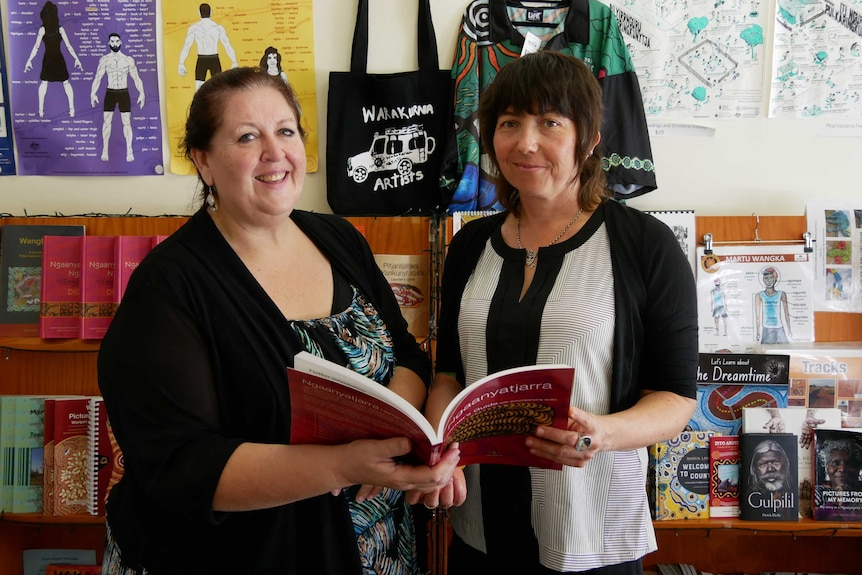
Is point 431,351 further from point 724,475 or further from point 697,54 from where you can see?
point 697,54

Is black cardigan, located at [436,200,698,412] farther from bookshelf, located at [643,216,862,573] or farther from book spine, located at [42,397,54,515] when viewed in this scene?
book spine, located at [42,397,54,515]

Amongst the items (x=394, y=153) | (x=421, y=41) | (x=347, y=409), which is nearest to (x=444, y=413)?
(x=347, y=409)

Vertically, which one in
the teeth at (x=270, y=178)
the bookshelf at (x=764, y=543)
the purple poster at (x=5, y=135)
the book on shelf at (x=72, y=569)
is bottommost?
the book on shelf at (x=72, y=569)

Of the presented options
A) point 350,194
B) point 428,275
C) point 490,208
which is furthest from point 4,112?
point 490,208

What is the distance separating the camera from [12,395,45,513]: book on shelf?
6.68ft

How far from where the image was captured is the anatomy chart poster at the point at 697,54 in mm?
2109

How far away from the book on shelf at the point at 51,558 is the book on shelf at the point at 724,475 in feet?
7.22

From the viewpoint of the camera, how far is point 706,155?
2166 mm

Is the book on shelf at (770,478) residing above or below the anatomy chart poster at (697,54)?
below

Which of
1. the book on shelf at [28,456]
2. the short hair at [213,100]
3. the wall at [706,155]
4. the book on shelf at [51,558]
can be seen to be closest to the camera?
the short hair at [213,100]

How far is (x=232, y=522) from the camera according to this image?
3.38ft

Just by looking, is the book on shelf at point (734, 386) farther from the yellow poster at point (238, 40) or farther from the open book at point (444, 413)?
the yellow poster at point (238, 40)

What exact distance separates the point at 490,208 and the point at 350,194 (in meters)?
0.49

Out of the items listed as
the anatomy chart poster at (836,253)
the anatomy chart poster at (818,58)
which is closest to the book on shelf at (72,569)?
the anatomy chart poster at (836,253)
